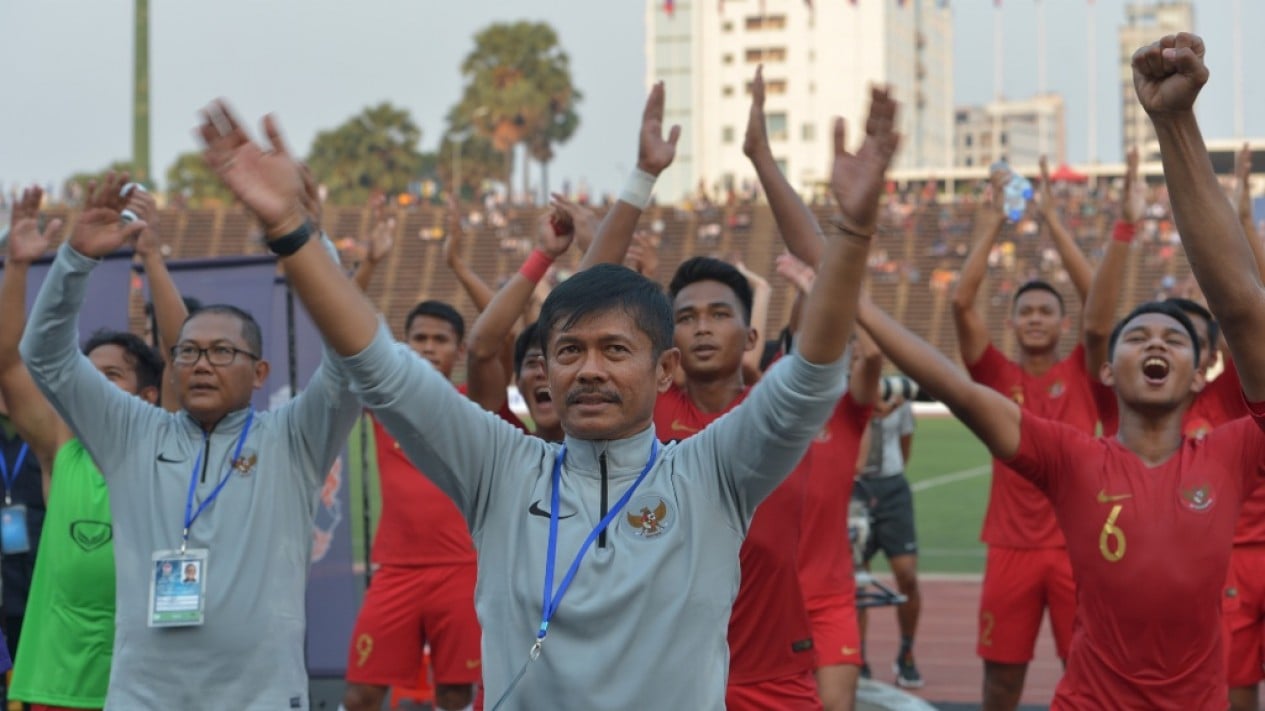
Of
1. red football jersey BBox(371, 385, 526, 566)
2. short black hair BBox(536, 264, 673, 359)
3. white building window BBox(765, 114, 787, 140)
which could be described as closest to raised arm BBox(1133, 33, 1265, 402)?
short black hair BBox(536, 264, 673, 359)

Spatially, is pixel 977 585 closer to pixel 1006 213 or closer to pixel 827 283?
pixel 1006 213

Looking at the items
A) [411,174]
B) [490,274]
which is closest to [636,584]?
[490,274]

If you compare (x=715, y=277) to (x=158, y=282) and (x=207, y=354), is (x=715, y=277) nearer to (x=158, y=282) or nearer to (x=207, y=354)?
(x=207, y=354)

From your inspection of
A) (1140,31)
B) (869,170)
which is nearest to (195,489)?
(869,170)

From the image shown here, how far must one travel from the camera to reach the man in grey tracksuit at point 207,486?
14.7 feet

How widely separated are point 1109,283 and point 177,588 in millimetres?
4020

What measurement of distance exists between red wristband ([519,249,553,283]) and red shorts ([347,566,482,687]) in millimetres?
2624

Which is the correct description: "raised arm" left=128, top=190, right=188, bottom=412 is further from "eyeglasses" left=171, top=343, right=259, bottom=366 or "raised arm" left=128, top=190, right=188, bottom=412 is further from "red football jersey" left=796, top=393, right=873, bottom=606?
"red football jersey" left=796, top=393, right=873, bottom=606

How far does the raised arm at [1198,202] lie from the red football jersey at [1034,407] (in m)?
4.29

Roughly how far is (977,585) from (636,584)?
11.2 metres

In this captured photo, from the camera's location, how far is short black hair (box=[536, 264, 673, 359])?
3.20m

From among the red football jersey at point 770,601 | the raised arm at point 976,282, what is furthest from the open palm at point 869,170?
the raised arm at point 976,282

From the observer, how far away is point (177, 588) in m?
4.52

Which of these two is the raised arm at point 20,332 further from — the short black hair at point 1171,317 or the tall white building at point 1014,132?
the tall white building at point 1014,132
